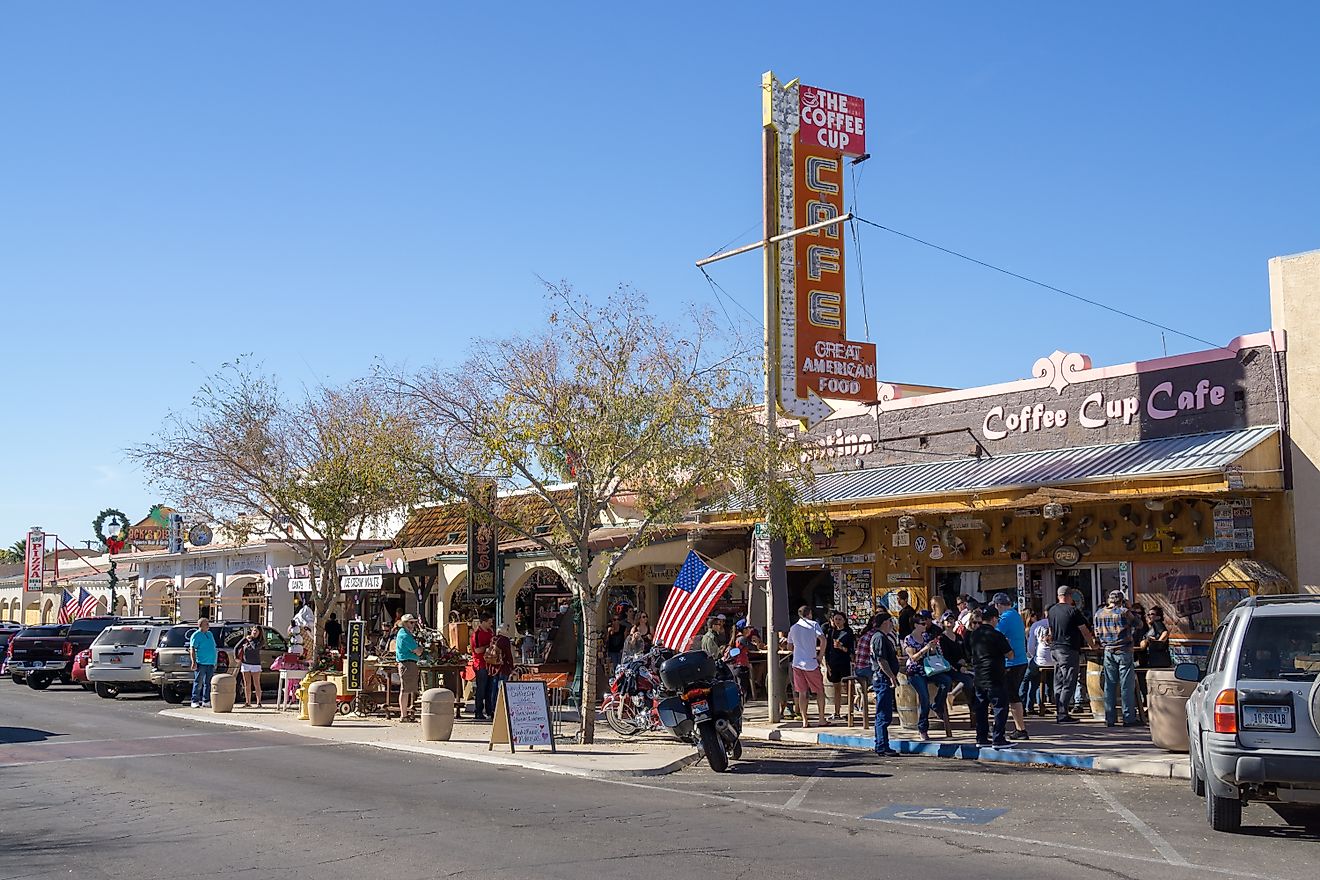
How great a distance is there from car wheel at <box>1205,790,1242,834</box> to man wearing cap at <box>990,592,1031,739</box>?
5.83m

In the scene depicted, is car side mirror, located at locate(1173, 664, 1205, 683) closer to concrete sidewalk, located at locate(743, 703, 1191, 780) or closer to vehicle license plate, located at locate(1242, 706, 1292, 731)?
vehicle license plate, located at locate(1242, 706, 1292, 731)

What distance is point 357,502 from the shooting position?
2638 centimetres

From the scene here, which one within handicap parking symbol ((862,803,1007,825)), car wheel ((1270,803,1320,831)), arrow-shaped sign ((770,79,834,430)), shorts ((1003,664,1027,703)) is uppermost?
arrow-shaped sign ((770,79,834,430))

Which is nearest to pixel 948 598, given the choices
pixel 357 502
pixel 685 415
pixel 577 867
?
pixel 685 415

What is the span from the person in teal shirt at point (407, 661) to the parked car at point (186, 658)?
22.3ft

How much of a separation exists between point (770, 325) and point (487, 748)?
8.53 meters

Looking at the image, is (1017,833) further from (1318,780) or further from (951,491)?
(951,491)

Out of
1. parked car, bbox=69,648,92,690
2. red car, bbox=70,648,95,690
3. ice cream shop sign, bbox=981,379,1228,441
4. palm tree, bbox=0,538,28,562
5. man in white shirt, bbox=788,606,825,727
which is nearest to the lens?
man in white shirt, bbox=788,606,825,727

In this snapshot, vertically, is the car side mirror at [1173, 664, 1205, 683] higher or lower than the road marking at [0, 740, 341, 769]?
higher

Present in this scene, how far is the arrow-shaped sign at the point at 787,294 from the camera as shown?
Answer: 21.6 metres

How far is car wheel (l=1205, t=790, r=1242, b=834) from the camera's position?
9.41 metres

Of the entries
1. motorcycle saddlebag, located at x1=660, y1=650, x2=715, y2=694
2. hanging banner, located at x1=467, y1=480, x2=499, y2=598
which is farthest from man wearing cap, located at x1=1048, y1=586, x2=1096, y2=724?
hanging banner, located at x1=467, y1=480, x2=499, y2=598

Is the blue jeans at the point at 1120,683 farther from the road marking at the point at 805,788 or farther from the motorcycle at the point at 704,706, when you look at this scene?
the motorcycle at the point at 704,706

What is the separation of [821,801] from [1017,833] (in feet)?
7.45
